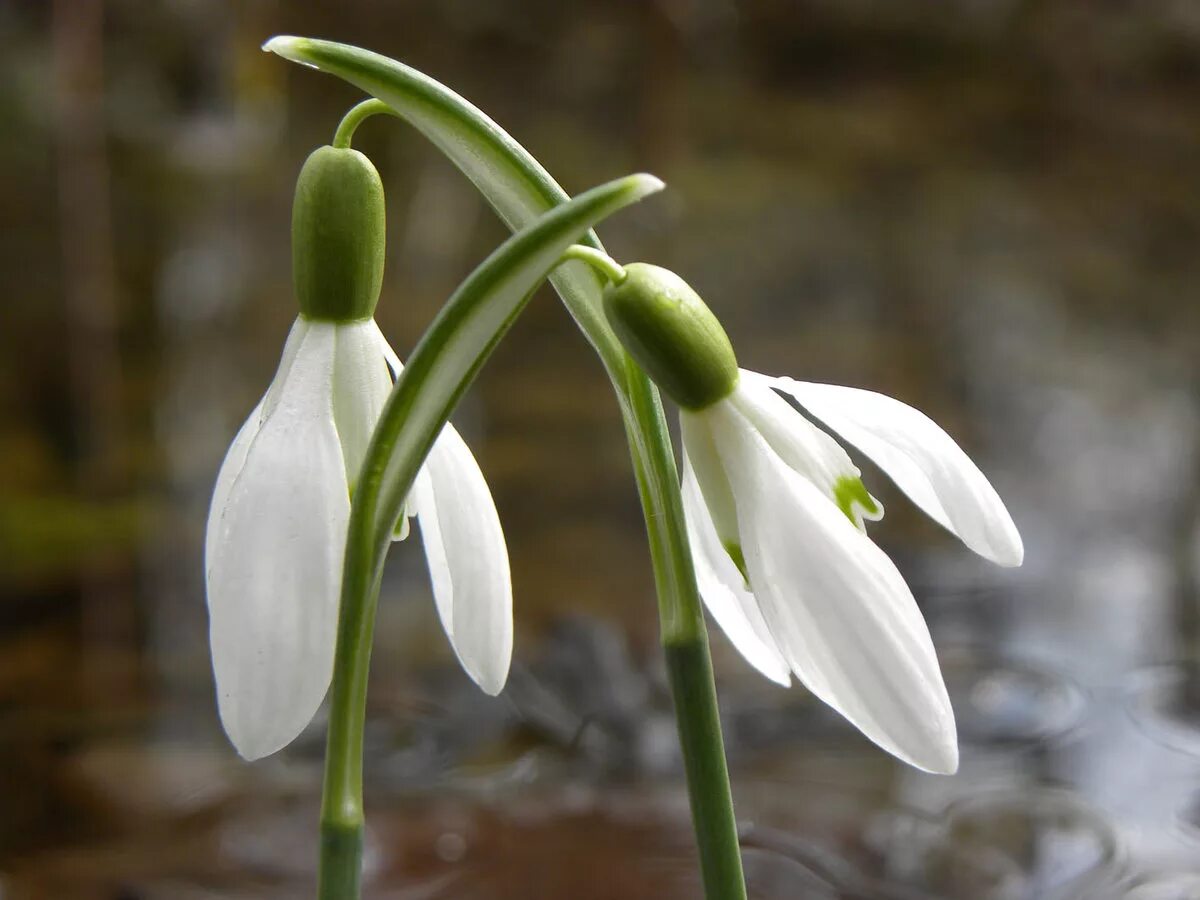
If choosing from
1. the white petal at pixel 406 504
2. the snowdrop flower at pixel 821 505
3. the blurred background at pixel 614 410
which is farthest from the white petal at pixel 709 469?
the blurred background at pixel 614 410

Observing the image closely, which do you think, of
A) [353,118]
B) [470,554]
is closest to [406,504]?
[470,554]

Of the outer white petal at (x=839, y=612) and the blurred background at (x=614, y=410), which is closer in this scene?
the outer white petal at (x=839, y=612)

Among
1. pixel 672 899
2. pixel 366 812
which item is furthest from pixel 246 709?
pixel 366 812

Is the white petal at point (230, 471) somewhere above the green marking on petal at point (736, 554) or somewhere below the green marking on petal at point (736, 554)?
above

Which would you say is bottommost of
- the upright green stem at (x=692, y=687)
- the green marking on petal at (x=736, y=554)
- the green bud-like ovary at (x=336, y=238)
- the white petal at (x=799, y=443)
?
the upright green stem at (x=692, y=687)

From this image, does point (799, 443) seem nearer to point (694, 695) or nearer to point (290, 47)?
point (694, 695)

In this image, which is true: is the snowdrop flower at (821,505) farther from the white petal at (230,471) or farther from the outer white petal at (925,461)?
the white petal at (230,471)
